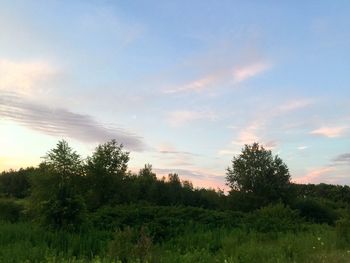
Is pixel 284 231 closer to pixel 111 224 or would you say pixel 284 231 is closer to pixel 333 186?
pixel 111 224

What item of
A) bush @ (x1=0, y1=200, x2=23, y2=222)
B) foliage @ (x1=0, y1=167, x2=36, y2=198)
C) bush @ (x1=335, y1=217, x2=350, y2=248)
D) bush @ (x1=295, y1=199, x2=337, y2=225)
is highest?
foliage @ (x1=0, y1=167, x2=36, y2=198)

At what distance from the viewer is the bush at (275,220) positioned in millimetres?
23836

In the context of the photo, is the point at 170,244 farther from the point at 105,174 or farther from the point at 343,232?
the point at 105,174

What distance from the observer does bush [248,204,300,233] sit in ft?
78.2

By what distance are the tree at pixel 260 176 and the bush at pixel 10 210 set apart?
19.9 meters

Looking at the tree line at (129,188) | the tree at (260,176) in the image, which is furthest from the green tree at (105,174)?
the tree at (260,176)

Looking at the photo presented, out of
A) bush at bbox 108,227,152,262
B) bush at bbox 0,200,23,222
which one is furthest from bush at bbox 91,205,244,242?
bush at bbox 108,227,152,262

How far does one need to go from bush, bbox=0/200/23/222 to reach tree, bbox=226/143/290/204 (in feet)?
65.2

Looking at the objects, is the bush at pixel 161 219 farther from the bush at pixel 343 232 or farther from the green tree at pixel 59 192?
the bush at pixel 343 232

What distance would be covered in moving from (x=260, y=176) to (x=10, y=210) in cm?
2189

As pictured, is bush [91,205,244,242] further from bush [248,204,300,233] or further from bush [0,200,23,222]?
bush [0,200,23,222]

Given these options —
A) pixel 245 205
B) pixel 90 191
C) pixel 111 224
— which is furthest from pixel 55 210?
pixel 245 205

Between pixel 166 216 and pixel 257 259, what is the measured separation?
1106 cm

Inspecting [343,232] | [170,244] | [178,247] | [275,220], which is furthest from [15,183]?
[343,232]
